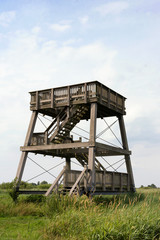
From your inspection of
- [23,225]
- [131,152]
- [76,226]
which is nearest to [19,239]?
[76,226]

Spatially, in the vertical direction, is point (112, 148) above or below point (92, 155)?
above

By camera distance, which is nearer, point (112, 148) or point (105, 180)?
point (105, 180)

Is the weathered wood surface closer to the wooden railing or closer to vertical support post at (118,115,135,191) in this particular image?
vertical support post at (118,115,135,191)

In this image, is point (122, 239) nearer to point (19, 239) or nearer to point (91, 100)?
point (19, 239)

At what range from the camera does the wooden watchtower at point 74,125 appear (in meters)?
21.1

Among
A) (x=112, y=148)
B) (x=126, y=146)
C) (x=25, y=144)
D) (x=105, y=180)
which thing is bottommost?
(x=105, y=180)

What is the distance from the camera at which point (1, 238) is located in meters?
10.6

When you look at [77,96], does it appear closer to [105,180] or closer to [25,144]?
[25,144]

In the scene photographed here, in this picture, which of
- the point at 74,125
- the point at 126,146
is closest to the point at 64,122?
the point at 74,125

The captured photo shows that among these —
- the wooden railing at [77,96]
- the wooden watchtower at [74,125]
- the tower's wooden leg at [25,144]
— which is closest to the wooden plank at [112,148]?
the wooden watchtower at [74,125]

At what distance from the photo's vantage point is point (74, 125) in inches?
975

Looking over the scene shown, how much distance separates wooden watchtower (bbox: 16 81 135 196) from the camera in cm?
2114

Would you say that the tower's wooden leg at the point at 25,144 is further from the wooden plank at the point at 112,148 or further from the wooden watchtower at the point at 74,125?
the wooden plank at the point at 112,148

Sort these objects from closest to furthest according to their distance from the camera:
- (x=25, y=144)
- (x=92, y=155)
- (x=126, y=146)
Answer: (x=92, y=155) → (x=25, y=144) → (x=126, y=146)
